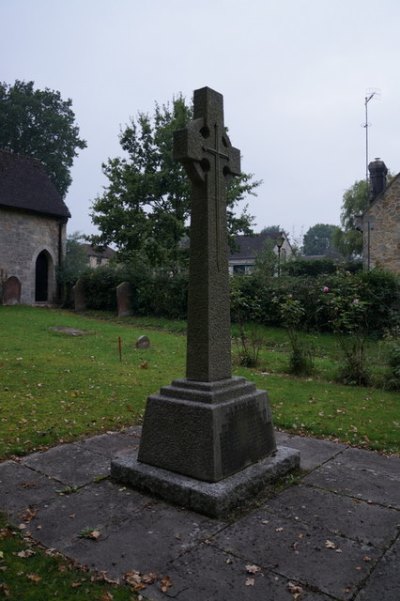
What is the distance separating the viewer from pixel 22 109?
125 ft

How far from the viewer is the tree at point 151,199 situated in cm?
2191

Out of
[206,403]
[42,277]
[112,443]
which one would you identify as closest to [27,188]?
[42,277]

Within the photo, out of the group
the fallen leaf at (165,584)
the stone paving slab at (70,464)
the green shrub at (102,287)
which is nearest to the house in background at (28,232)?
the green shrub at (102,287)

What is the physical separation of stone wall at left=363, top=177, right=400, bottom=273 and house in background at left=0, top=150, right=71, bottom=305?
1662 centimetres

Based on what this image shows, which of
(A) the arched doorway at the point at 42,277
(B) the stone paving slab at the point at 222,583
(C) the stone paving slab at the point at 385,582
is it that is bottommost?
(C) the stone paving slab at the point at 385,582

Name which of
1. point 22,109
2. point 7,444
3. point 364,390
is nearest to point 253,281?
point 364,390

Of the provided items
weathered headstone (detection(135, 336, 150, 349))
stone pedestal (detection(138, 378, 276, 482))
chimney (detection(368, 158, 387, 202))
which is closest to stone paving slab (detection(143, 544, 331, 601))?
stone pedestal (detection(138, 378, 276, 482))

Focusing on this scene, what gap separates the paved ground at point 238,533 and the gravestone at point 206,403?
0.72 feet

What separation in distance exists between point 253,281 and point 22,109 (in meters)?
31.0

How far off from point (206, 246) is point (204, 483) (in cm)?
192

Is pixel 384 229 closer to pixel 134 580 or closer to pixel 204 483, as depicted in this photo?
pixel 204 483

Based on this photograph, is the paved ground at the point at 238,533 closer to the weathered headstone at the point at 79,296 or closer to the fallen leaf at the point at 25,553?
the fallen leaf at the point at 25,553

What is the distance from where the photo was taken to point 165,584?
263cm

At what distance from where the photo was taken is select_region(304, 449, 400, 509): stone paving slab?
3830 mm
